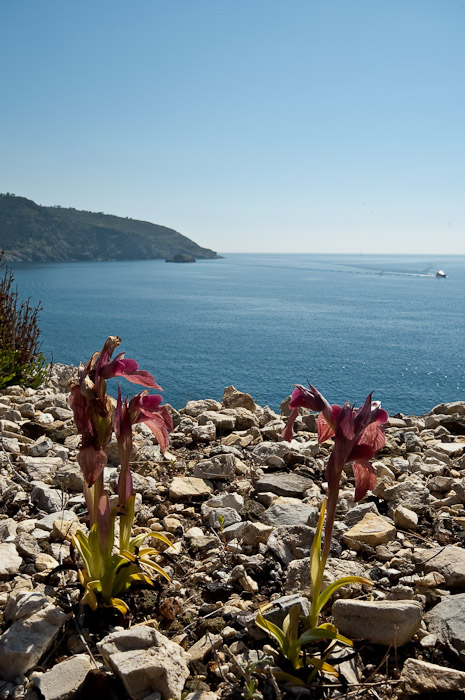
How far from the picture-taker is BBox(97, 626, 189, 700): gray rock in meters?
2.22

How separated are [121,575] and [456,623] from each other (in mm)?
1743

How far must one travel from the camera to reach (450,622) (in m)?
2.75

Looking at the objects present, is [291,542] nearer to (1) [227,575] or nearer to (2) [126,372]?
(1) [227,575]

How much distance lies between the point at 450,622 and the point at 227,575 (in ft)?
4.04

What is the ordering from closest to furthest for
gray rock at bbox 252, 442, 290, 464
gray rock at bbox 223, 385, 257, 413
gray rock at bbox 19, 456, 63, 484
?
gray rock at bbox 19, 456, 63, 484
gray rock at bbox 252, 442, 290, 464
gray rock at bbox 223, 385, 257, 413

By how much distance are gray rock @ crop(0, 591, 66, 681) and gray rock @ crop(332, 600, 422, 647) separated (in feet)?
4.61

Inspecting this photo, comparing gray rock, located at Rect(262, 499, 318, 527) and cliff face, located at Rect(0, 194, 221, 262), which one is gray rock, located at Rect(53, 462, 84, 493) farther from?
cliff face, located at Rect(0, 194, 221, 262)

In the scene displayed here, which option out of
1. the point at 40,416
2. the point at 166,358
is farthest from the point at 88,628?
the point at 166,358

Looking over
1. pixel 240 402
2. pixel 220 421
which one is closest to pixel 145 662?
pixel 220 421

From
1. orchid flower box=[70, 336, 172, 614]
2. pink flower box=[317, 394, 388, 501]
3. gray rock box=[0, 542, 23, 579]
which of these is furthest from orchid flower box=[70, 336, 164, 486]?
gray rock box=[0, 542, 23, 579]

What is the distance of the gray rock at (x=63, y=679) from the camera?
2.23 m

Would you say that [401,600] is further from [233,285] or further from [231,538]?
[233,285]

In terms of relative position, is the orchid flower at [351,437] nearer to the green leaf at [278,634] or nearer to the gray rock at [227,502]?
the green leaf at [278,634]

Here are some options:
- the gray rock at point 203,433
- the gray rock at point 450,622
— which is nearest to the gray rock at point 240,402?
the gray rock at point 203,433
